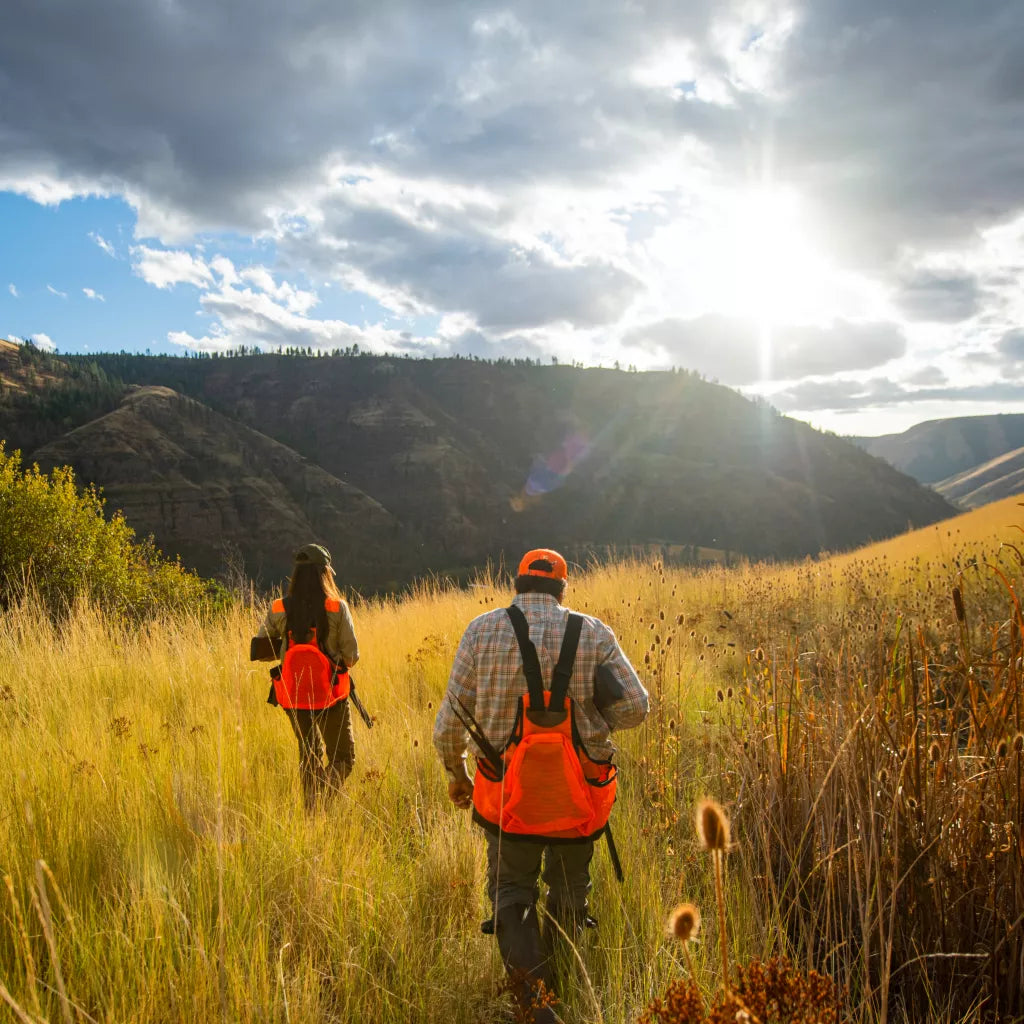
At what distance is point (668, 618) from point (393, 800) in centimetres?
534

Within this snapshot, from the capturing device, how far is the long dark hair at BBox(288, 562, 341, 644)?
384cm

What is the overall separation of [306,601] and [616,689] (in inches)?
85.6

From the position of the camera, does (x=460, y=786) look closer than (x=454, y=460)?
Yes

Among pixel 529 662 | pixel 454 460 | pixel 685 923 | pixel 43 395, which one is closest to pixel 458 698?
pixel 529 662

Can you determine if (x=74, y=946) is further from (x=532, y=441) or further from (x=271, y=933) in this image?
(x=532, y=441)

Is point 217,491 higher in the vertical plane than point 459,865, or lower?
higher

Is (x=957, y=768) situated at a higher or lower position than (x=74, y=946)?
higher

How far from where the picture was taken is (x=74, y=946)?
6.98 feet

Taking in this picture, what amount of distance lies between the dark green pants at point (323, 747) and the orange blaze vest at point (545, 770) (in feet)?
5.40

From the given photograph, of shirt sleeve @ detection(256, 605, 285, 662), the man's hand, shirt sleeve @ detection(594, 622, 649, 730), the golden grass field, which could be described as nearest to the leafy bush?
shirt sleeve @ detection(256, 605, 285, 662)

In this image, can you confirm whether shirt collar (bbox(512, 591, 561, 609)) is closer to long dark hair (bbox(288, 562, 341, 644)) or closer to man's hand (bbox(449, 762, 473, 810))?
man's hand (bbox(449, 762, 473, 810))

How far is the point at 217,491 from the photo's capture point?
92.1 m

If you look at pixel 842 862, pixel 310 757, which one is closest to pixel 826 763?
pixel 842 862

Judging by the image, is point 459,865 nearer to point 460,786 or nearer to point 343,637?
point 460,786
